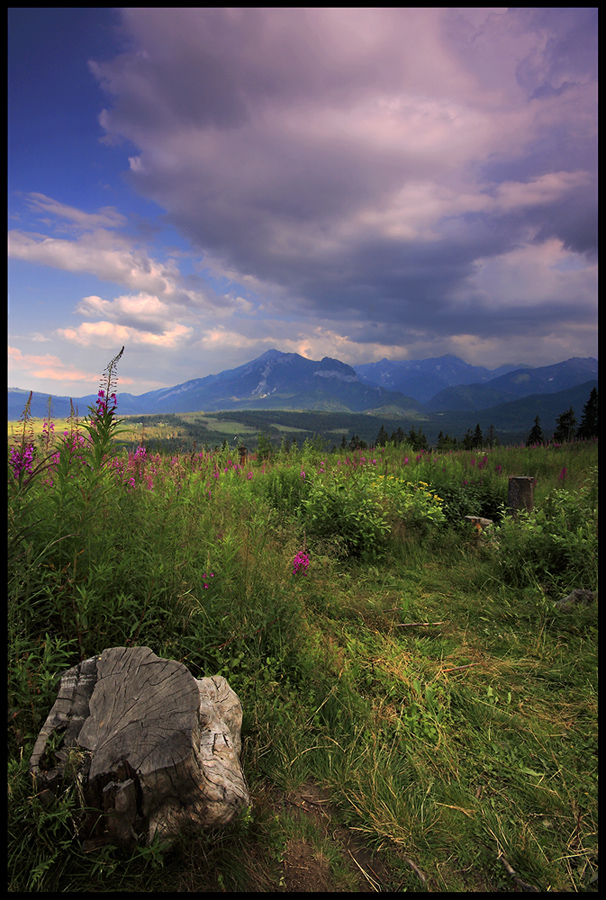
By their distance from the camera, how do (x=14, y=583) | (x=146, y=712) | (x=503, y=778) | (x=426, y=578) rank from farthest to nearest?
1. (x=426, y=578)
2. (x=503, y=778)
3. (x=14, y=583)
4. (x=146, y=712)

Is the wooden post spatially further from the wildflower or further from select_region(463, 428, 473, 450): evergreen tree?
select_region(463, 428, 473, 450): evergreen tree

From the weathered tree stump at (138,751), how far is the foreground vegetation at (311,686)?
0.10 meters

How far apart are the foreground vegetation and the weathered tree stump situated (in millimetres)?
96

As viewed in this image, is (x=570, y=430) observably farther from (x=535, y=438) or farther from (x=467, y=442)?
(x=467, y=442)

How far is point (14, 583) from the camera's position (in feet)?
7.22

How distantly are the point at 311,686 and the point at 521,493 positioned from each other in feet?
18.7

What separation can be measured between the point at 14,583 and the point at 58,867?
1.32 m

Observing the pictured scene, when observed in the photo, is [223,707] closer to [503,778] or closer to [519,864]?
[519,864]

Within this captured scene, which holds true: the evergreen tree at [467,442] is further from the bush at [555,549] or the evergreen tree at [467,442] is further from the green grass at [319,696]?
the green grass at [319,696]

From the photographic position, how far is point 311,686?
3.00 metres

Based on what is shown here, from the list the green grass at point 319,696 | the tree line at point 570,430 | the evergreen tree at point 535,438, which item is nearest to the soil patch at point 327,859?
the green grass at point 319,696

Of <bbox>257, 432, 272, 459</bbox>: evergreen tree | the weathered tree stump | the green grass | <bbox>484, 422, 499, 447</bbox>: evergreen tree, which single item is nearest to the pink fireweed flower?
the green grass

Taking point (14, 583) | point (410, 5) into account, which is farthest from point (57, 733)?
point (410, 5)

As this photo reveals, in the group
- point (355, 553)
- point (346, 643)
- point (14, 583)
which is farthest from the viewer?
point (355, 553)
